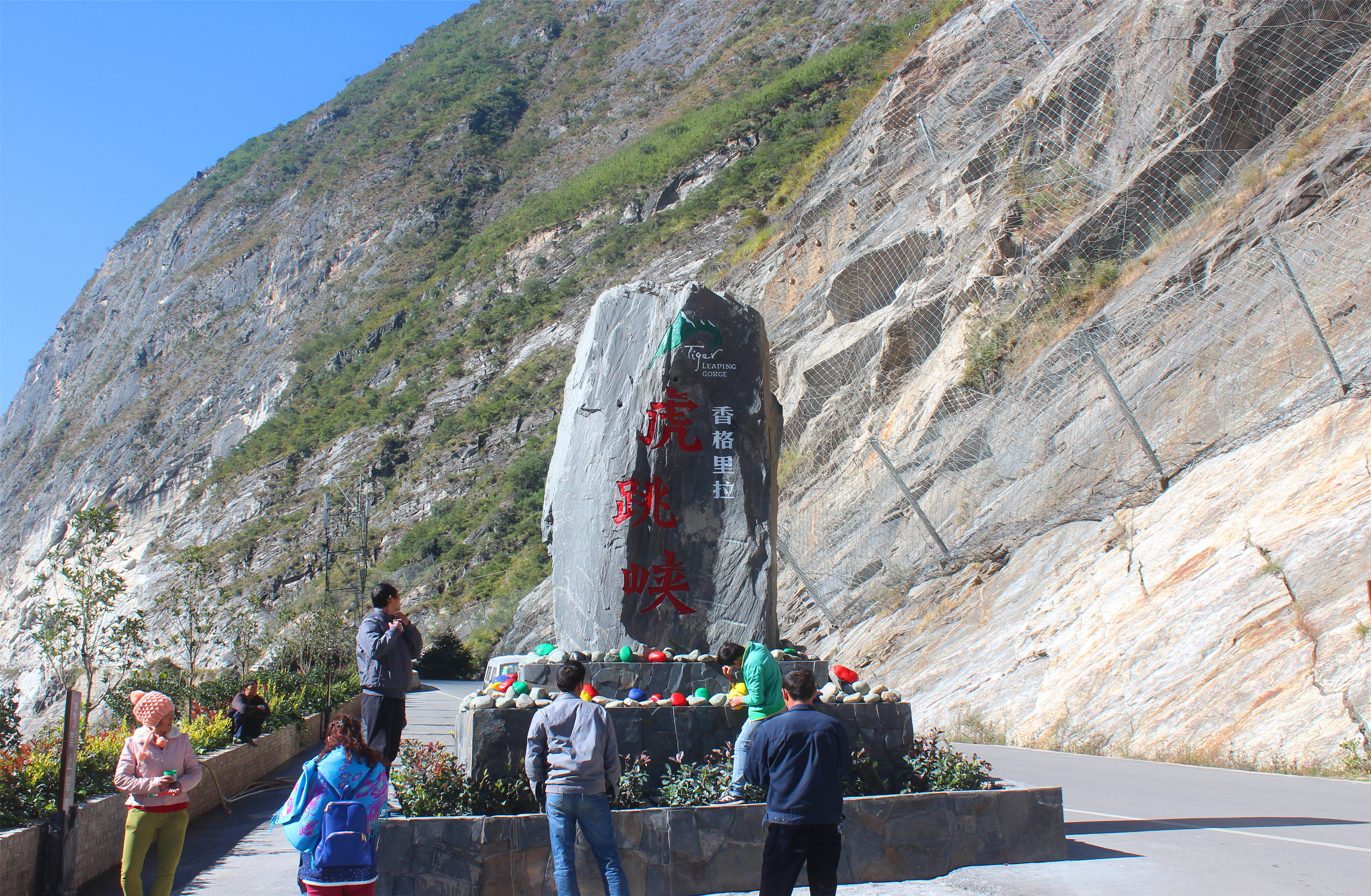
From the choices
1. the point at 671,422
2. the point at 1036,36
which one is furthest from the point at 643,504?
the point at 1036,36

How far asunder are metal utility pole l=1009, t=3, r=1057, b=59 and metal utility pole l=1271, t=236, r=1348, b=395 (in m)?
10.8

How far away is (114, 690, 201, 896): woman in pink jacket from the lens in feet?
14.6

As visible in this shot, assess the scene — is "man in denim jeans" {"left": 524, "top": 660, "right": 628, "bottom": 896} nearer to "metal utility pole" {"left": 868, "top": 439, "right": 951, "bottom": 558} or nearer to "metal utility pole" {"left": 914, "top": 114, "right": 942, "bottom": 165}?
"metal utility pole" {"left": 868, "top": 439, "right": 951, "bottom": 558}

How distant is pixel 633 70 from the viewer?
243ft

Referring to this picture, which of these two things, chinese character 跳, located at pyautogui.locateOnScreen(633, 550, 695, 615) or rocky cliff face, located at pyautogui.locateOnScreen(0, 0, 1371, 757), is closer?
chinese character 跳, located at pyautogui.locateOnScreen(633, 550, 695, 615)

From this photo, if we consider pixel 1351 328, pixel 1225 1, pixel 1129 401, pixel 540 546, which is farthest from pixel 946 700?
pixel 540 546

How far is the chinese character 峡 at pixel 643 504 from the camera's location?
7.95 meters

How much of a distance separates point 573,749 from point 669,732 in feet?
5.79

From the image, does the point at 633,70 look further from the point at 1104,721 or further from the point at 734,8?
the point at 1104,721

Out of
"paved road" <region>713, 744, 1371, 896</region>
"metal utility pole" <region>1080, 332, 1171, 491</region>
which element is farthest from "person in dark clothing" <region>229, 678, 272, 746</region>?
"metal utility pole" <region>1080, 332, 1171, 491</region>

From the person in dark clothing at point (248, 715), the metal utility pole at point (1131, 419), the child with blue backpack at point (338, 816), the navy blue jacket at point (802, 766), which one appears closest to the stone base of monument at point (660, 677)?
the navy blue jacket at point (802, 766)

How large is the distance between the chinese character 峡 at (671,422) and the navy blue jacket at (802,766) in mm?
4369

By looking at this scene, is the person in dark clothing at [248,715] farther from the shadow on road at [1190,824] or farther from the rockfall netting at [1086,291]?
the rockfall netting at [1086,291]

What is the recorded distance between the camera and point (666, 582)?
7910 mm
